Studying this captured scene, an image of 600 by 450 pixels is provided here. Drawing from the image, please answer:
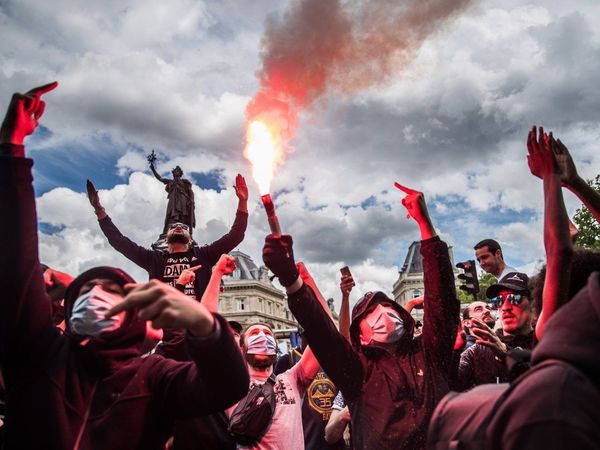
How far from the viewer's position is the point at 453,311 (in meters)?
3.11

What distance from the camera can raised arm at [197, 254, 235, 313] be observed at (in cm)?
275

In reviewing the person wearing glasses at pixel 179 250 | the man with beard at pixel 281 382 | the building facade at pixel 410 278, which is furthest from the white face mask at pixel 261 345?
the building facade at pixel 410 278

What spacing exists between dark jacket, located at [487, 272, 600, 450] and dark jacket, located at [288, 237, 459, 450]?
1.78 meters

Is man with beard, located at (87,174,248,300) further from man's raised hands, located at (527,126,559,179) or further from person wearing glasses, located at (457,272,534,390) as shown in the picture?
man's raised hands, located at (527,126,559,179)

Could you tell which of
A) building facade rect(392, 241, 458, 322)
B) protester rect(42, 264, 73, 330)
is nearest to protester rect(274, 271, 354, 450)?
protester rect(42, 264, 73, 330)

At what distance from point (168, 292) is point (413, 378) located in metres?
1.97

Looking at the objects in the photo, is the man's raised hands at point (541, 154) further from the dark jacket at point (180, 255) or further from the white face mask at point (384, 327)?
the dark jacket at point (180, 255)

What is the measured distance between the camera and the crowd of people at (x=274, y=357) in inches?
47.6

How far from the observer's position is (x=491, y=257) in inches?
246

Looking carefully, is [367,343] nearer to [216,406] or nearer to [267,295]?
[216,406]

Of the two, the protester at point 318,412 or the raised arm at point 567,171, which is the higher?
the raised arm at point 567,171

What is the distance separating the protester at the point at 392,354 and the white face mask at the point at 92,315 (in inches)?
38.9

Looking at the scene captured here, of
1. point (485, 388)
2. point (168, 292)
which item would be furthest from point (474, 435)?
point (168, 292)

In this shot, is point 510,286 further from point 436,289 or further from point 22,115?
point 22,115
